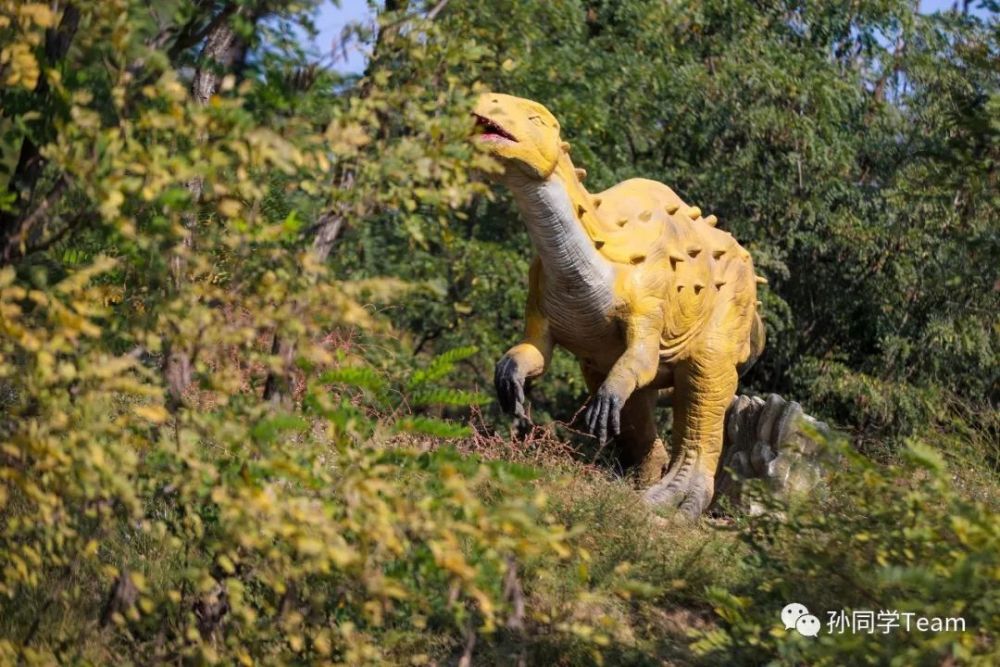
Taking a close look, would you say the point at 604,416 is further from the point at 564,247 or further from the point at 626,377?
the point at 564,247

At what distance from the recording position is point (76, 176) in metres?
4.58

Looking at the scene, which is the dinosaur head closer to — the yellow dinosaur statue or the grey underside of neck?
the yellow dinosaur statue

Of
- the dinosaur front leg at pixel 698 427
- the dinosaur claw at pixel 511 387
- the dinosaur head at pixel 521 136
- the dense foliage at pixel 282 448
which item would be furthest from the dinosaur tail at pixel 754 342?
the dinosaur head at pixel 521 136

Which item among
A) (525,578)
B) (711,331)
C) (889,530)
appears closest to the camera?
(889,530)

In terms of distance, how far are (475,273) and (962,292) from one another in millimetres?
3887

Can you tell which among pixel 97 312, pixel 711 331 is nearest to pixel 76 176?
pixel 97 312

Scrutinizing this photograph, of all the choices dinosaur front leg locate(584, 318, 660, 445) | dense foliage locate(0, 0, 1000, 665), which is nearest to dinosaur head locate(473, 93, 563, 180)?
dense foliage locate(0, 0, 1000, 665)

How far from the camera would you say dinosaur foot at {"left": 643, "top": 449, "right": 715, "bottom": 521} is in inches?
334

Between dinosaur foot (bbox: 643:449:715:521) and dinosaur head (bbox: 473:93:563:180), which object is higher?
dinosaur head (bbox: 473:93:563:180)

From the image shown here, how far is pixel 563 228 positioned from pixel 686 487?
1.91m

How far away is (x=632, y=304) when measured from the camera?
7.84 m

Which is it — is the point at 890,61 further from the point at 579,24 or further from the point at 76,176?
the point at 76,176

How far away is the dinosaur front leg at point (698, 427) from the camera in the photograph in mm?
8641

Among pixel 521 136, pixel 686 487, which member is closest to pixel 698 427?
pixel 686 487
